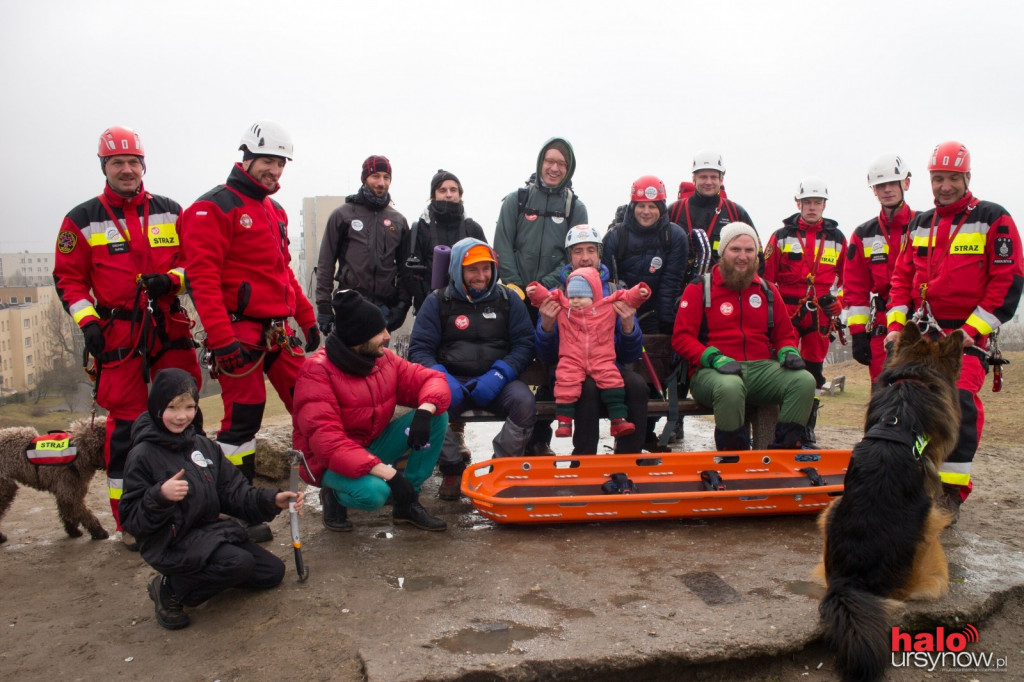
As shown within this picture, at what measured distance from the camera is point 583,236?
5.56 meters

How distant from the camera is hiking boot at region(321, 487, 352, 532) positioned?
14.5 feet

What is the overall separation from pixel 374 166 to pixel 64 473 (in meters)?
3.26

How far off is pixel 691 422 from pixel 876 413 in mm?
4341

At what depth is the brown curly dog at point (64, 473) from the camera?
433 cm

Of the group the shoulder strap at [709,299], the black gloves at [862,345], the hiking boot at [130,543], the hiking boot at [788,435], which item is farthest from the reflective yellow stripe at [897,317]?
the hiking boot at [130,543]

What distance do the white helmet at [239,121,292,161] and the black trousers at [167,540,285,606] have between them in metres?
2.39

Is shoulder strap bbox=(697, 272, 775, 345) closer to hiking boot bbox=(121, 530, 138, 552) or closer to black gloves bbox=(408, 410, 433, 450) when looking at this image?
black gloves bbox=(408, 410, 433, 450)

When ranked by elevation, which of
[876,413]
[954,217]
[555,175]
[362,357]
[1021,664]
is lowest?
[1021,664]

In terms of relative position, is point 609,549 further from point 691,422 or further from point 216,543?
point 691,422

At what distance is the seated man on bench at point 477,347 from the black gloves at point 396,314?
111cm

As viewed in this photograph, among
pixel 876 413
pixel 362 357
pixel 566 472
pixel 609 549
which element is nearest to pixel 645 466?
pixel 566 472

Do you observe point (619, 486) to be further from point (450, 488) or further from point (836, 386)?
point (836, 386)

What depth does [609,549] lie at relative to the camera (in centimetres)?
405

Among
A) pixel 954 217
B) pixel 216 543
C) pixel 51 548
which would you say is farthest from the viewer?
pixel 954 217
